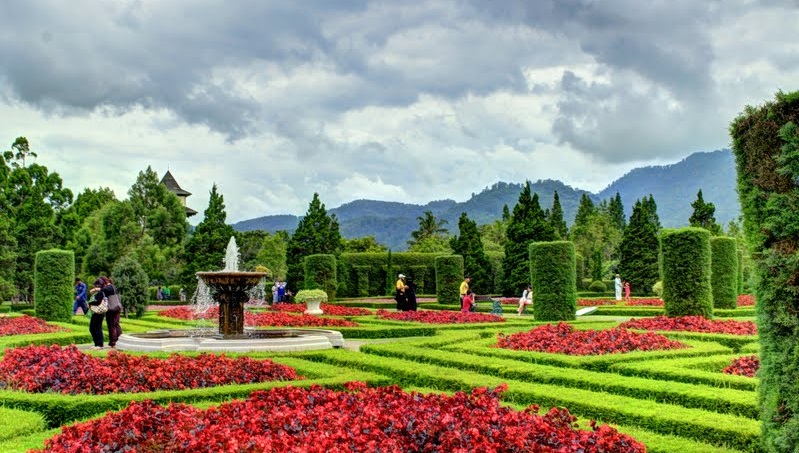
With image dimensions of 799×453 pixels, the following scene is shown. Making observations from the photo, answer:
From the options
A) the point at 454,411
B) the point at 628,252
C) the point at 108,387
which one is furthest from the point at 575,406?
the point at 628,252

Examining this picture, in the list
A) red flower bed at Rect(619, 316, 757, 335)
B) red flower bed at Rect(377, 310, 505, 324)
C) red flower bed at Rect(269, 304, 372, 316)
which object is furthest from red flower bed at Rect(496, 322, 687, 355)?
red flower bed at Rect(269, 304, 372, 316)

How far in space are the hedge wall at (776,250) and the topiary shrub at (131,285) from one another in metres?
19.8

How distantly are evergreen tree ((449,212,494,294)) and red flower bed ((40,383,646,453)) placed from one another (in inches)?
1420

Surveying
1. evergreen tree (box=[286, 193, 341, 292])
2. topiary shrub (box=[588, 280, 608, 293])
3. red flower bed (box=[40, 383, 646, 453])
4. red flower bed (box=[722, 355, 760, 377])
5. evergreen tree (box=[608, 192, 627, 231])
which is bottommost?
red flower bed (box=[722, 355, 760, 377])

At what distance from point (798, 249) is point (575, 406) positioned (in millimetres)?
2858

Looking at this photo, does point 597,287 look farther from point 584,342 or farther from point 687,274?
point 584,342

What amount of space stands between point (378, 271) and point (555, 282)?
28.3 meters

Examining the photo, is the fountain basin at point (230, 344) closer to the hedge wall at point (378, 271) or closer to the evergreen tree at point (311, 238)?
the evergreen tree at point (311, 238)

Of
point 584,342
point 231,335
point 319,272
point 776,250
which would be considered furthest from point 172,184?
point 776,250

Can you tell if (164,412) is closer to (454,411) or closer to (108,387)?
(454,411)

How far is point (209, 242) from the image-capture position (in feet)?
127

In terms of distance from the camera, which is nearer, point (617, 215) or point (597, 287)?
point (597, 287)

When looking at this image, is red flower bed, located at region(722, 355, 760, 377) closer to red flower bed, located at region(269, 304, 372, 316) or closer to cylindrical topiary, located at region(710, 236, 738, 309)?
cylindrical topiary, located at region(710, 236, 738, 309)

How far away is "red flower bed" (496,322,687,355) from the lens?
429 inches
